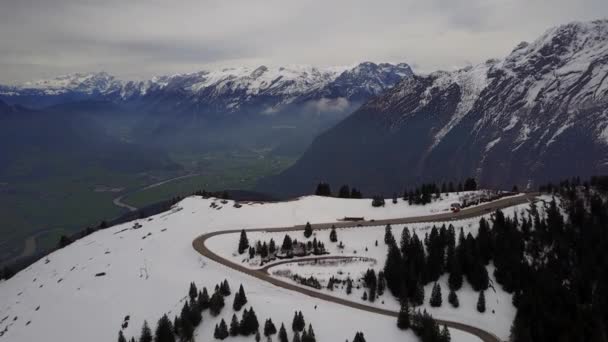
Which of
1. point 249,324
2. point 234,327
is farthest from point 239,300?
point 249,324

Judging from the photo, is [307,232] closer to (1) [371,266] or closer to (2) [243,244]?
(2) [243,244]

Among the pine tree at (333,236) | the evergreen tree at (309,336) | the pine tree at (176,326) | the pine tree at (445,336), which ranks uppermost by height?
the pine tree at (333,236)

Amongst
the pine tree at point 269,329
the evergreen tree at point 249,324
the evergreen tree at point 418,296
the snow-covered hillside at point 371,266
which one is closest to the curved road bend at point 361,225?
the snow-covered hillside at point 371,266

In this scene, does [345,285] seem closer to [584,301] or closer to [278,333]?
[278,333]

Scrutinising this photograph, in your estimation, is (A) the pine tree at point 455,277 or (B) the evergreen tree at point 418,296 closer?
(B) the evergreen tree at point 418,296

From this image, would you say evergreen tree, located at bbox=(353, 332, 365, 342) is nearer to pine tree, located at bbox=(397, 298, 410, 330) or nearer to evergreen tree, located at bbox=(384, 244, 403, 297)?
pine tree, located at bbox=(397, 298, 410, 330)

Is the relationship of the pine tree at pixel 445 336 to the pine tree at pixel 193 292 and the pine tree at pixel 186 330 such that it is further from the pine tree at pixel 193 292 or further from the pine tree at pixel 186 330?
the pine tree at pixel 193 292

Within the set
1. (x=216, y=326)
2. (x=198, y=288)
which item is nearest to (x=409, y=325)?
(x=216, y=326)

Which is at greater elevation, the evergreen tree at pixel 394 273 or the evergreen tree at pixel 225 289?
the evergreen tree at pixel 394 273
